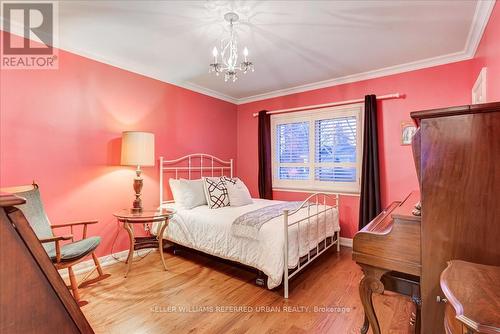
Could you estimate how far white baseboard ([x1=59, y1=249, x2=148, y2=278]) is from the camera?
8.70 ft

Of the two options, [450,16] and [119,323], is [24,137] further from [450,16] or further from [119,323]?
[450,16]

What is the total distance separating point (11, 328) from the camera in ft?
1.89

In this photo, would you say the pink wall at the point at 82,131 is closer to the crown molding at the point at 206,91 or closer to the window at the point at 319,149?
the crown molding at the point at 206,91

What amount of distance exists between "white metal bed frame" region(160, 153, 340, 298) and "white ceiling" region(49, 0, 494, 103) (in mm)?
1259

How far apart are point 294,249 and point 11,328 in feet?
6.56

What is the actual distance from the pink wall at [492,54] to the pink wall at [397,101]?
0.66 meters

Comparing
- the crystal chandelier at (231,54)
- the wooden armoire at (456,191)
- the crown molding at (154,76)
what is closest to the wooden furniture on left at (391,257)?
the wooden armoire at (456,191)

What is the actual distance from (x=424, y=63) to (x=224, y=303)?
349 centimetres

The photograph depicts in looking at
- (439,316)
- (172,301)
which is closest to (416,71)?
(439,316)

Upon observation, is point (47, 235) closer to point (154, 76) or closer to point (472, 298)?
point (154, 76)

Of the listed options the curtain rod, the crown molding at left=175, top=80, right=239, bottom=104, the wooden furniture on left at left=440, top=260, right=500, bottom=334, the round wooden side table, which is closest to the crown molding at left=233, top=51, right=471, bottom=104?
the curtain rod

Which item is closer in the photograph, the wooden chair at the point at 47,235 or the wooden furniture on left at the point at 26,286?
the wooden furniture on left at the point at 26,286

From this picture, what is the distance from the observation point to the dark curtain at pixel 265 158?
4273mm

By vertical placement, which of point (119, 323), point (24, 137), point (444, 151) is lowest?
point (119, 323)
